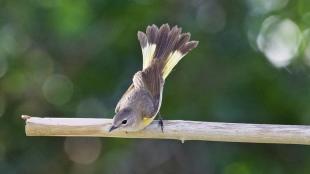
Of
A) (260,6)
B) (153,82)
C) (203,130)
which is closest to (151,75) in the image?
(153,82)

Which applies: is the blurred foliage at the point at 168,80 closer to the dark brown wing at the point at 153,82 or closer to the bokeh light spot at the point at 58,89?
the bokeh light spot at the point at 58,89

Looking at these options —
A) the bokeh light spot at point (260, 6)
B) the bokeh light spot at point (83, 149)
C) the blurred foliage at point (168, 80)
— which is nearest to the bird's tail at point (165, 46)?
the blurred foliage at point (168, 80)

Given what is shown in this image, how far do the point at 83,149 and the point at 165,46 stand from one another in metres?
2.50

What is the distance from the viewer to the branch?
3.60m

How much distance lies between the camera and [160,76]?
4.90 m

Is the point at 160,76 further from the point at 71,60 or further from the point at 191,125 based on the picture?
the point at 71,60

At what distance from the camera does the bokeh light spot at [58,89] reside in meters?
7.00

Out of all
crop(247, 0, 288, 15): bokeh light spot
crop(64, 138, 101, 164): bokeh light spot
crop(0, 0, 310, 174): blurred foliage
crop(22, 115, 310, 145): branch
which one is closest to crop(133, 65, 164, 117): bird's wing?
crop(22, 115, 310, 145): branch

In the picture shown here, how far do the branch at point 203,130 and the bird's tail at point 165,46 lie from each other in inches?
48.3

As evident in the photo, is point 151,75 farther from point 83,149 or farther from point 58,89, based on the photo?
point 83,149

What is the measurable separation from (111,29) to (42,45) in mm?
767

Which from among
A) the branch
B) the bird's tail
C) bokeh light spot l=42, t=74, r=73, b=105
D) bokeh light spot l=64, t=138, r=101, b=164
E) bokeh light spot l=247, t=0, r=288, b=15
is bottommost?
the branch

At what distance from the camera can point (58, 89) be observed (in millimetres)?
7027

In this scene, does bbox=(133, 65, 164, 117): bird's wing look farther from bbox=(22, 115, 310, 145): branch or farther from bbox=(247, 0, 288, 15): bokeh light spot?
bbox=(247, 0, 288, 15): bokeh light spot
